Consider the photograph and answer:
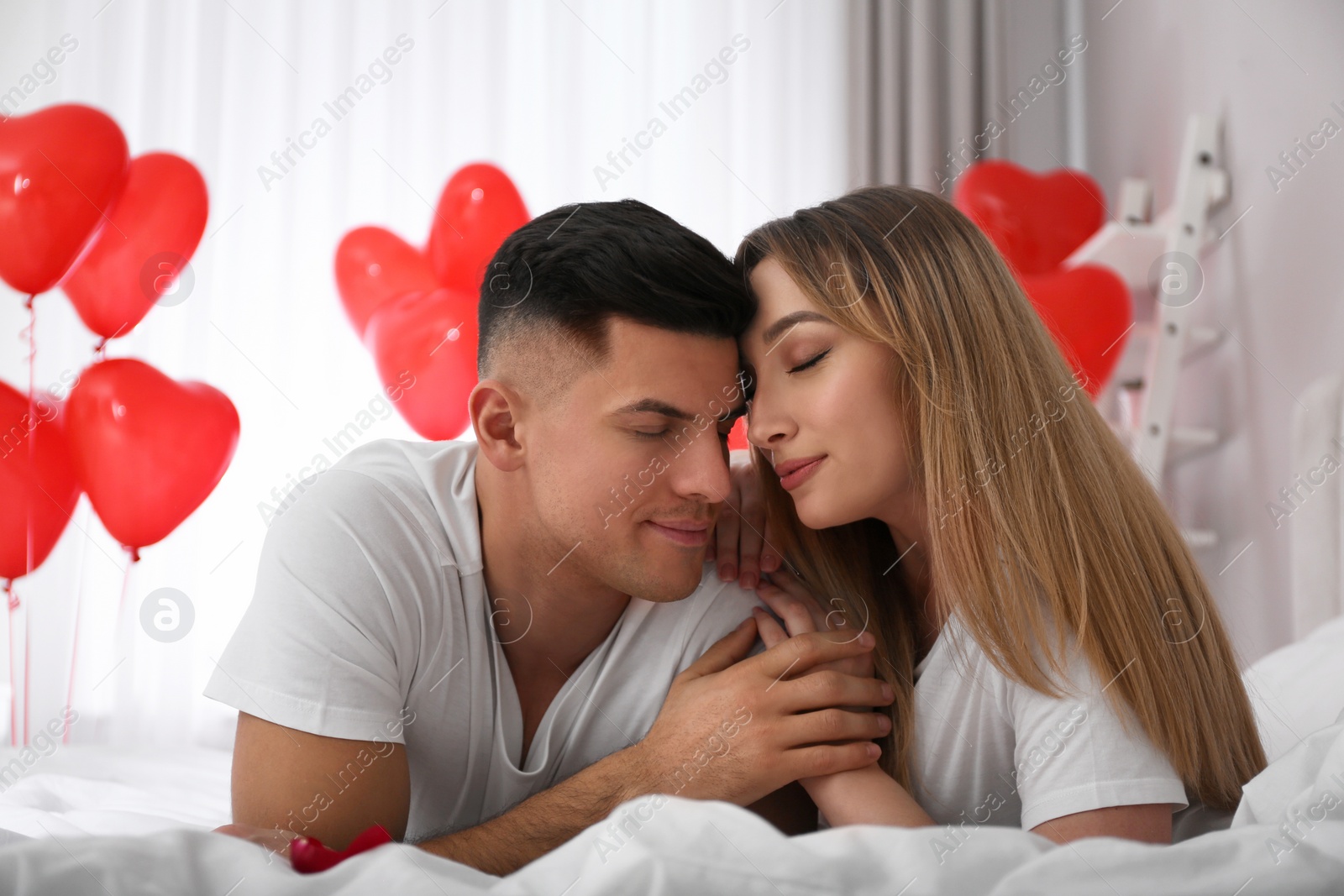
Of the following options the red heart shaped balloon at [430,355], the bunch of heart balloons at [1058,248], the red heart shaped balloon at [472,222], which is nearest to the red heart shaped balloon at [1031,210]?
the bunch of heart balloons at [1058,248]

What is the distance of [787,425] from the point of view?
1.15 metres

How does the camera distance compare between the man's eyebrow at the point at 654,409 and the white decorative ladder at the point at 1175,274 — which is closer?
the man's eyebrow at the point at 654,409

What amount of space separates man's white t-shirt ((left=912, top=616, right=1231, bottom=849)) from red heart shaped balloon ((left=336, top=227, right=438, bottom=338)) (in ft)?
4.31

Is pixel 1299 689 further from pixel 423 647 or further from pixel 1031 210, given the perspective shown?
pixel 1031 210

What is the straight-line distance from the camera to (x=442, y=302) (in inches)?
75.5

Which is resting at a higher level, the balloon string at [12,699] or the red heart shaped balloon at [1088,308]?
the red heart shaped balloon at [1088,308]

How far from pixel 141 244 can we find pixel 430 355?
515 mm

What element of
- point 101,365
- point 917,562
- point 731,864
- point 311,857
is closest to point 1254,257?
point 917,562

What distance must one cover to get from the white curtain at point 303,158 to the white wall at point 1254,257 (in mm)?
827

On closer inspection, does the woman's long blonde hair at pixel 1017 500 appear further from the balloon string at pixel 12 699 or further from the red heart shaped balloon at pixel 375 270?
the balloon string at pixel 12 699

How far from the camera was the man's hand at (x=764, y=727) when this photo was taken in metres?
1.04

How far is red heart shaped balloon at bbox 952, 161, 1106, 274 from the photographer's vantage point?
6.97 ft

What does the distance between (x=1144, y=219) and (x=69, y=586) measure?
8.76ft

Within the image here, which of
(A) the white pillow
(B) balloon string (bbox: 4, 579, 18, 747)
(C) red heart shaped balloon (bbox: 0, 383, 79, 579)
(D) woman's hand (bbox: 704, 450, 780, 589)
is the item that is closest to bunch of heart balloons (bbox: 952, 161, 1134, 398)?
(A) the white pillow
